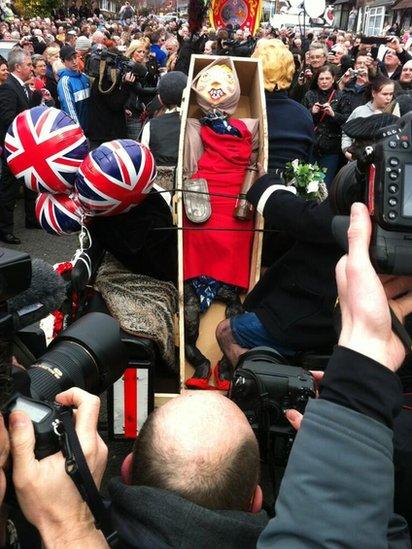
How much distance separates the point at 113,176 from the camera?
2.52 metres

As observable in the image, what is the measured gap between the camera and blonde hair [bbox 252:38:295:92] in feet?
11.0

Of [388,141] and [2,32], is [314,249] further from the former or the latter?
[2,32]

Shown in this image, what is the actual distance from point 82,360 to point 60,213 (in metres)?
1.37

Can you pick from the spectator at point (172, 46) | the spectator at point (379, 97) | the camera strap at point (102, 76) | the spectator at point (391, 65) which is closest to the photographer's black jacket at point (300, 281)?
the spectator at point (379, 97)

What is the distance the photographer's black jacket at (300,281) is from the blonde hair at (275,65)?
1.07 meters

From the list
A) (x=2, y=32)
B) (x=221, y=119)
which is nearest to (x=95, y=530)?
(x=221, y=119)

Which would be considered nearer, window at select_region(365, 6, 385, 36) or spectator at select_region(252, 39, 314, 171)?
spectator at select_region(252, 39, 314, 171)

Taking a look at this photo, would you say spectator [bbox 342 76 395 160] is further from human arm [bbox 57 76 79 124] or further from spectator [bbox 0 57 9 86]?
spectator [bbox 0 57 9 86]

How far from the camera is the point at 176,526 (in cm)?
94

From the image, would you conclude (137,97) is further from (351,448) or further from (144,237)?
(351,448)

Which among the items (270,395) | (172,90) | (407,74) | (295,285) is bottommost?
(270,395)

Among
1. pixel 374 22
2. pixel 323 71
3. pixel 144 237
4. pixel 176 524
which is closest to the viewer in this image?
pixel 176 524

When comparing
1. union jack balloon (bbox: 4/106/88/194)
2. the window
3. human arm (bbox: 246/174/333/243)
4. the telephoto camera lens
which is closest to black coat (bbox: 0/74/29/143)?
union jack balloon (bbox: 4/106/88/194)

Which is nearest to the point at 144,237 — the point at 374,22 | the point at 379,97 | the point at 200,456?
the point at 200,456
